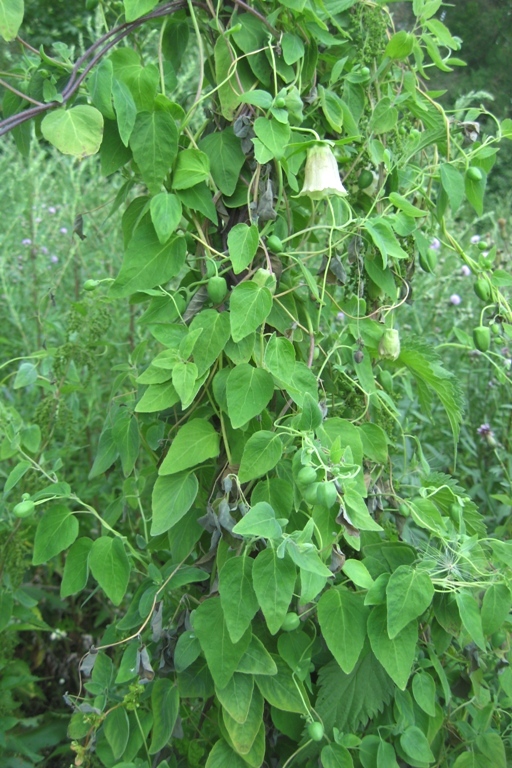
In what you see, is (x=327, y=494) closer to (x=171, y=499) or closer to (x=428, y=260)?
(x=171, y=499)

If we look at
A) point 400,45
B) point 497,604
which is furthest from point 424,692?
point 400,45

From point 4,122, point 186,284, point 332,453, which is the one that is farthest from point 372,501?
point 4,122

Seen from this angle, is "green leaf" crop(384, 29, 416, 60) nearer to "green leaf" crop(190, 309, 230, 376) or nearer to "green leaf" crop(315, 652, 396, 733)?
"green leaf" crop(190, 309, 230, 376)

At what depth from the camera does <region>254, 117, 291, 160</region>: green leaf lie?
986 millimetres

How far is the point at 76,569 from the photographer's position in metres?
1.12

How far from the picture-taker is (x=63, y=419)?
159cm

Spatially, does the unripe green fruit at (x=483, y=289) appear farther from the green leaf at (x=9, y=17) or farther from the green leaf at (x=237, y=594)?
the green leaf at (x=9, y=17)

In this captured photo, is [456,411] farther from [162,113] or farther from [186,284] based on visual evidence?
[162,113]

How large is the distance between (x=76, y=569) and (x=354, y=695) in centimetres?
46

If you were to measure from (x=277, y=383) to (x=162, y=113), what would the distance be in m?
0.40

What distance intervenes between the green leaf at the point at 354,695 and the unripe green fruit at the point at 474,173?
742mm

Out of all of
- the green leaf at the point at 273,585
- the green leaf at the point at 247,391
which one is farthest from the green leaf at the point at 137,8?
the green leaf at the point at 273,585

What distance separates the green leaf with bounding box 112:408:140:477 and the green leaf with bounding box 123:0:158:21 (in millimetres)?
587

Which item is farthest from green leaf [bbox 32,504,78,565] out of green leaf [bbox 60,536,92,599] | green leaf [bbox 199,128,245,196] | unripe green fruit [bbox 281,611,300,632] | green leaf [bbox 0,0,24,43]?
green leaf [bbox 0,0,24,43]
